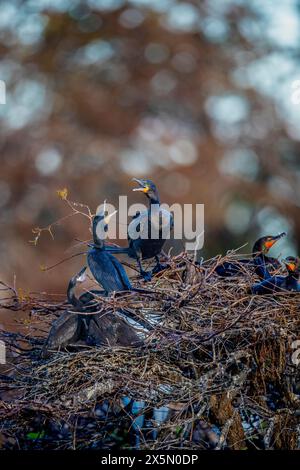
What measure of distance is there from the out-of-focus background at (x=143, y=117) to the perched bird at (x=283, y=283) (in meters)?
13.5

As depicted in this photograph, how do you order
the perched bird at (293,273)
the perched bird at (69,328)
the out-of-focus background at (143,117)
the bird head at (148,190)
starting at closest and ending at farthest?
the perched bird at (69,328) → the perched bird at (293,273) → the bird head at (148,190) → the out-of-focus background at (143,117)

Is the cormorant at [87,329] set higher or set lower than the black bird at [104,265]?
lower

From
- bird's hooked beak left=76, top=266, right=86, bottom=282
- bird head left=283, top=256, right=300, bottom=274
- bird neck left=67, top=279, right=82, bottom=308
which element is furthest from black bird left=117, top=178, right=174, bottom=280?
bird head left=283, top=256, right=300, bottom=274

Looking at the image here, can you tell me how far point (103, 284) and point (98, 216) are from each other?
53cm

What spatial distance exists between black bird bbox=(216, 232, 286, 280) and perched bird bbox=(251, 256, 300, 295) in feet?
0.70

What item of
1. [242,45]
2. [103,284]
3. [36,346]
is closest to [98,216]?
[103,284]

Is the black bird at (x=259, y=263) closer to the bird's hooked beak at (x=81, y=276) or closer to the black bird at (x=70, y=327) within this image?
the bird's hooked beak at (x=81, y=276)

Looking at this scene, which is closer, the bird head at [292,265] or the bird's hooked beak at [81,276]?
the bird's hooked beak at [81,276]

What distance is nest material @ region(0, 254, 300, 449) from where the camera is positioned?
515cm

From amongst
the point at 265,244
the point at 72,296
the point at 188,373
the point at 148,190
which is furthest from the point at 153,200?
the point at 188,373

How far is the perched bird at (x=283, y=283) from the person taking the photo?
565 centimetres

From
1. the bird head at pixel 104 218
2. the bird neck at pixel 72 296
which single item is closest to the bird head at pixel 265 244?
the bird head at pixel 104 218

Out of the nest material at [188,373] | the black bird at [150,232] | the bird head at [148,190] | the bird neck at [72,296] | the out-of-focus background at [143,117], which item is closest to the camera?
the nest material at [188,373]

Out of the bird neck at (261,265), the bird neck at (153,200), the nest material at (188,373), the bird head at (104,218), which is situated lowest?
the nest material at (188,373)
